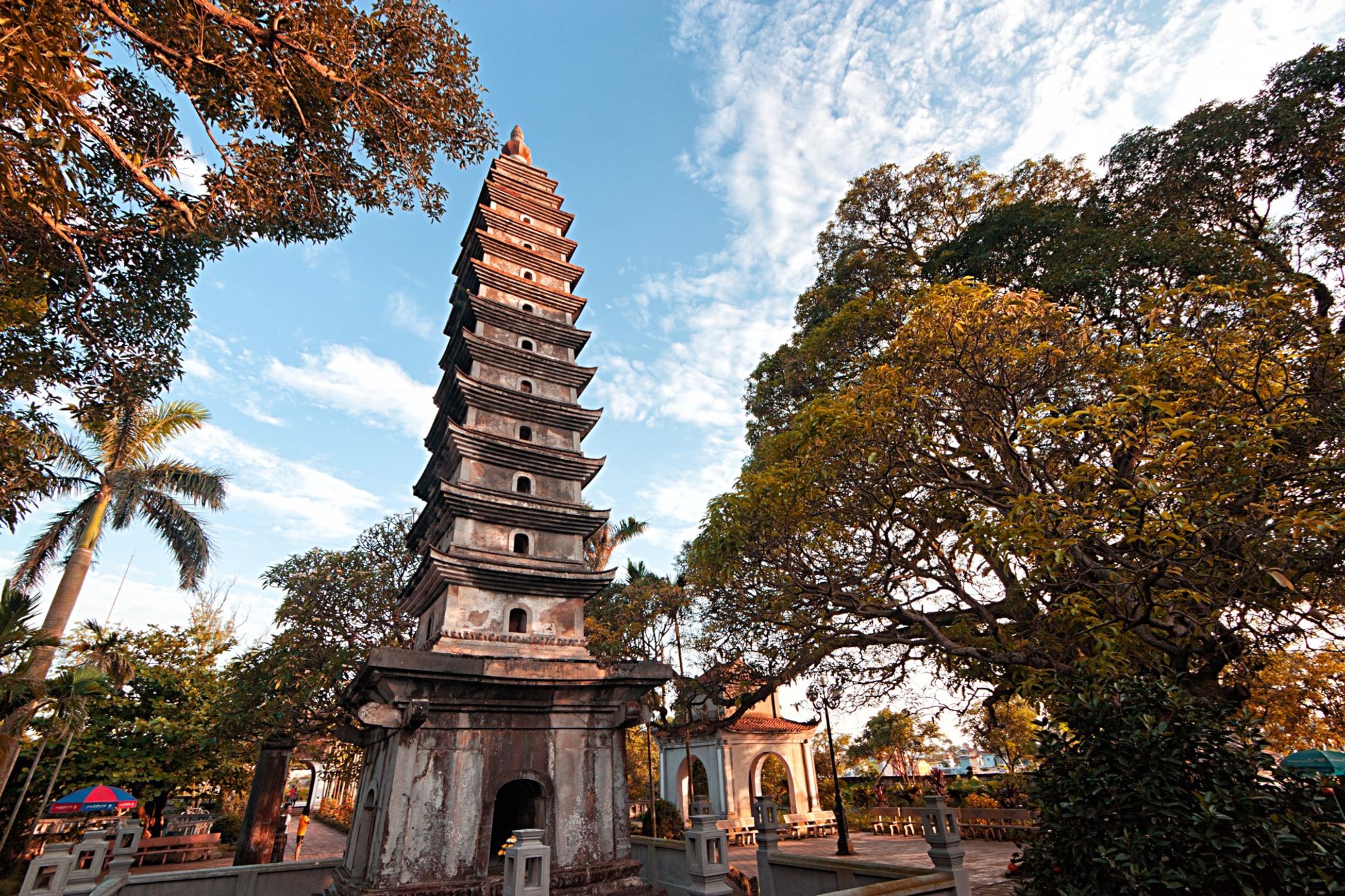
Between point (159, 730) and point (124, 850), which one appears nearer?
point (124, 850)

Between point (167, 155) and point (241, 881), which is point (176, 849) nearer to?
point (241, 881)

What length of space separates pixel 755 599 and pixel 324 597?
44.3ft

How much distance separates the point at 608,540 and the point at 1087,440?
22958 mm

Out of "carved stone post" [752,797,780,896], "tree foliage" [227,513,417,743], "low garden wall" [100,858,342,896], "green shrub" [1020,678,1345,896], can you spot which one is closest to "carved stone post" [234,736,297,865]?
"tree foliage" [227,513,417,743]

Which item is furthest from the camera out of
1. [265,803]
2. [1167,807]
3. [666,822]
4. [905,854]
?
[666,822]

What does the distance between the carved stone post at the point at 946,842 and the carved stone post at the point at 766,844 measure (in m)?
3.68

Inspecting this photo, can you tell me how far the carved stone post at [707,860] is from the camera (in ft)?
28.1

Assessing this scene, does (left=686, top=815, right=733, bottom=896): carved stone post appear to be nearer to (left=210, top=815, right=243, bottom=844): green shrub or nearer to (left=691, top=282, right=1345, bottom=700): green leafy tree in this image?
(left=691, top=282, right=1345, bottom=700): green leafy tree

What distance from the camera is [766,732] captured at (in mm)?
24781

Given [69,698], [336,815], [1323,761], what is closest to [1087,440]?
[1323,761]

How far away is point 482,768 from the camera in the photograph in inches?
451

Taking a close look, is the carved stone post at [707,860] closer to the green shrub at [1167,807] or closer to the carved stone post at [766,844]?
the carved stone post at [766,844]

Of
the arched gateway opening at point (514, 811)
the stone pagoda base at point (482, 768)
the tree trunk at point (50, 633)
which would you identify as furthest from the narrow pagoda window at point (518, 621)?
the tree trunk at point (50, 633)

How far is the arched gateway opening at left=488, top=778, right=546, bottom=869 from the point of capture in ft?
39.3
